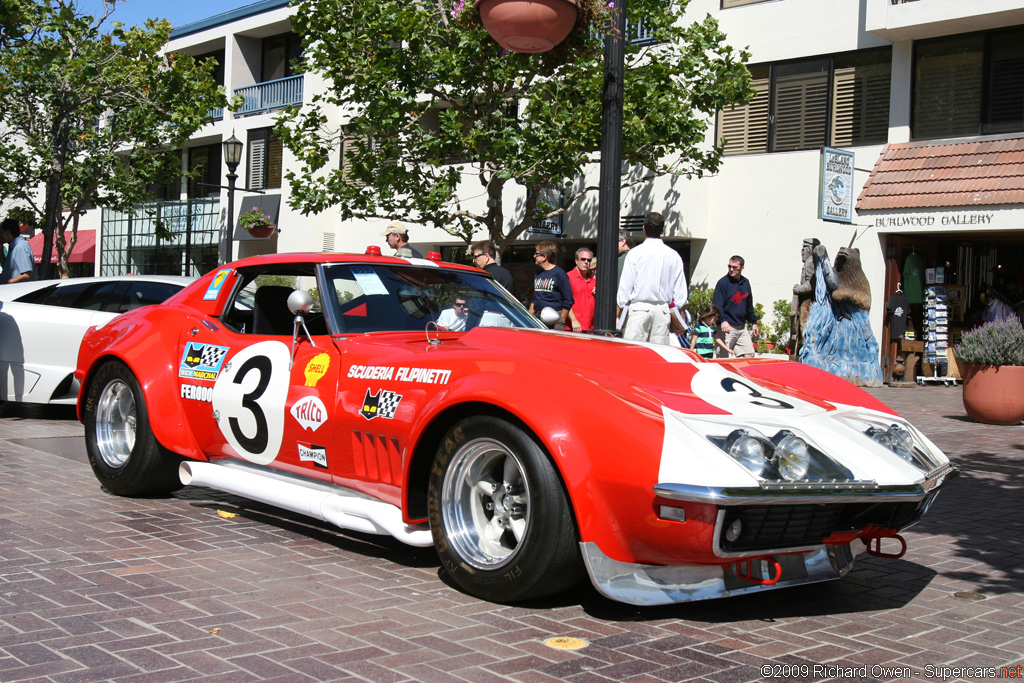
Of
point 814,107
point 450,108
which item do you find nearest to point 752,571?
point 450,108

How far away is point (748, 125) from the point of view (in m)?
18.9

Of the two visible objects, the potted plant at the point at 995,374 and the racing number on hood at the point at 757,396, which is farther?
the potted plant at the point at 995,374

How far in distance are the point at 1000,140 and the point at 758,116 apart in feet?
14.2

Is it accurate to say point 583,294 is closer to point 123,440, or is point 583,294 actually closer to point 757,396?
point 123,440

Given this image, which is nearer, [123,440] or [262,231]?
[123,440]

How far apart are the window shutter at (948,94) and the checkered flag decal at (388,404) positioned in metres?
15.0

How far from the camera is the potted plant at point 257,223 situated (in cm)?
2786

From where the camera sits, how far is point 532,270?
72.5 feet

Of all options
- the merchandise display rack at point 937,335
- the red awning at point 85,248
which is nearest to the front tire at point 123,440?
the merchandise display rack at point 937,335

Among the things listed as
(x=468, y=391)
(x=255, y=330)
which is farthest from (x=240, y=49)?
(x=468, y=391)

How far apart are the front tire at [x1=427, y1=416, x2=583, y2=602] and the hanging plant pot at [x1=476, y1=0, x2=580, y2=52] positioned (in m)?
3.63

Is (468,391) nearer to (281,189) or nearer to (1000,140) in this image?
(1000,140)

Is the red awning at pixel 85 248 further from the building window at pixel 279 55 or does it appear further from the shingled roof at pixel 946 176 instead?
the shingled roof at pixel 946 176

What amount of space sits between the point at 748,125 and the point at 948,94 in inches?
140
